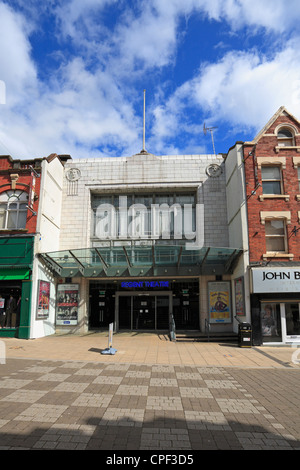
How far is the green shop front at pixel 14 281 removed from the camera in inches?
623

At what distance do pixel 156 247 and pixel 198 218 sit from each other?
477 cm

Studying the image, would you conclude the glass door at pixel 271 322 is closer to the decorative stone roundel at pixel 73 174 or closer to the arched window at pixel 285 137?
the arched window at pixel 285 137

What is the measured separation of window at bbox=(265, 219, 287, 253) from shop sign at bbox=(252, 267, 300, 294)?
1530 millimetres

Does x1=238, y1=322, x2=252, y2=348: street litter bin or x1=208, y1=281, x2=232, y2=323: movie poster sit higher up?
x1=208, y1=281, x2=232, y2=323: movie poster

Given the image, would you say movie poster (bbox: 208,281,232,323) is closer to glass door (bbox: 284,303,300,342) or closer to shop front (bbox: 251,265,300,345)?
shop front (bbox: 251,265,300,345)

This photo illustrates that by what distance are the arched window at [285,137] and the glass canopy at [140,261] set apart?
667 centimetres

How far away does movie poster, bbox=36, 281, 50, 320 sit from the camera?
53.3ft

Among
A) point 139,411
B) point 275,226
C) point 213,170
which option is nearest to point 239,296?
point 275,226

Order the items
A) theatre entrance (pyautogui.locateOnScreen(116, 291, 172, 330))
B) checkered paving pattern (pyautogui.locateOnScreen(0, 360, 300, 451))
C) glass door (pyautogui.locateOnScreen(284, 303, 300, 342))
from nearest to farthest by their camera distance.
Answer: checkered paving pattern (pyautogui.locateOnScreen(0, 360, 300, 451)) < glass door (pyautogui.locateOnScreen(284, 303, 300, 342)) < theatre entrance (pyautogui.locateOnScreen(116, 291, 172, 330))

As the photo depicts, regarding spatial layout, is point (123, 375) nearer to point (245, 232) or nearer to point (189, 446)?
point (189, 446)

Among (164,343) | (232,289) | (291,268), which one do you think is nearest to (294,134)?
(291,268)

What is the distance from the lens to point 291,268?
1445cm

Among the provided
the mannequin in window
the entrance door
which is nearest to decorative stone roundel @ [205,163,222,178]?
the entrance door

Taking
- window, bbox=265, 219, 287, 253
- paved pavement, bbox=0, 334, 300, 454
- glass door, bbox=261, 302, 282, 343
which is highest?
window, bbox=265, 219, 287, 253
